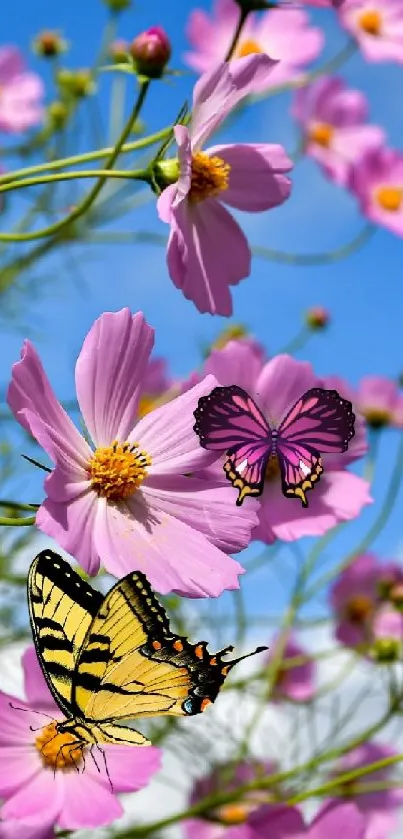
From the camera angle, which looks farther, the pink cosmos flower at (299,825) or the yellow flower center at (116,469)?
the pink cosmos flower at (299,825)

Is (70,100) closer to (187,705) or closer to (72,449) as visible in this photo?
(72,449)

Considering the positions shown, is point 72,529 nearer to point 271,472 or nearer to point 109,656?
point 109,656

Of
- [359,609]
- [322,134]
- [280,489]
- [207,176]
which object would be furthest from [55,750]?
[322,134]

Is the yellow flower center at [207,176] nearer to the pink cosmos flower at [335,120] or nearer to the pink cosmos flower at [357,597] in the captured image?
the pink cosmos flower at [357,597]

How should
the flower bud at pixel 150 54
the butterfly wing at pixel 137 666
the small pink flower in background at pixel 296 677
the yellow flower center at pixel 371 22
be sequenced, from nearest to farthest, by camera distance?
the butterfly wing at pixel 137 666
the flower bud at pixel 150 54
the yellow flower center at pixel 371 22
the small pink flower in background at pixel 296 677

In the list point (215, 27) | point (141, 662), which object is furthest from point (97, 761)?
point (215, 27)

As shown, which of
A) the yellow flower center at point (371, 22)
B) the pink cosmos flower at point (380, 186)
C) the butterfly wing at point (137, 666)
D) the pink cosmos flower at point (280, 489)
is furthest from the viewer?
the yellow flower center at point (371, 22)

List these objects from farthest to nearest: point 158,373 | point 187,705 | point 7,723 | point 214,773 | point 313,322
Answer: point 313,322
point 158,373
point 214,773
point 7,723
point 187,705

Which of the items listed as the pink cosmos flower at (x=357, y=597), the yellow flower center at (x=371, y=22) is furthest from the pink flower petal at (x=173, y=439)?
the yellow flower center at (x=371, y=22)

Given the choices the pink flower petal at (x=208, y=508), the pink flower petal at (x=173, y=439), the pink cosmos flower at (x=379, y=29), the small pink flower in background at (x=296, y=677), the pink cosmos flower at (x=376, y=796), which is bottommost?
the pink cosmos flower at (x=376, y=796)
